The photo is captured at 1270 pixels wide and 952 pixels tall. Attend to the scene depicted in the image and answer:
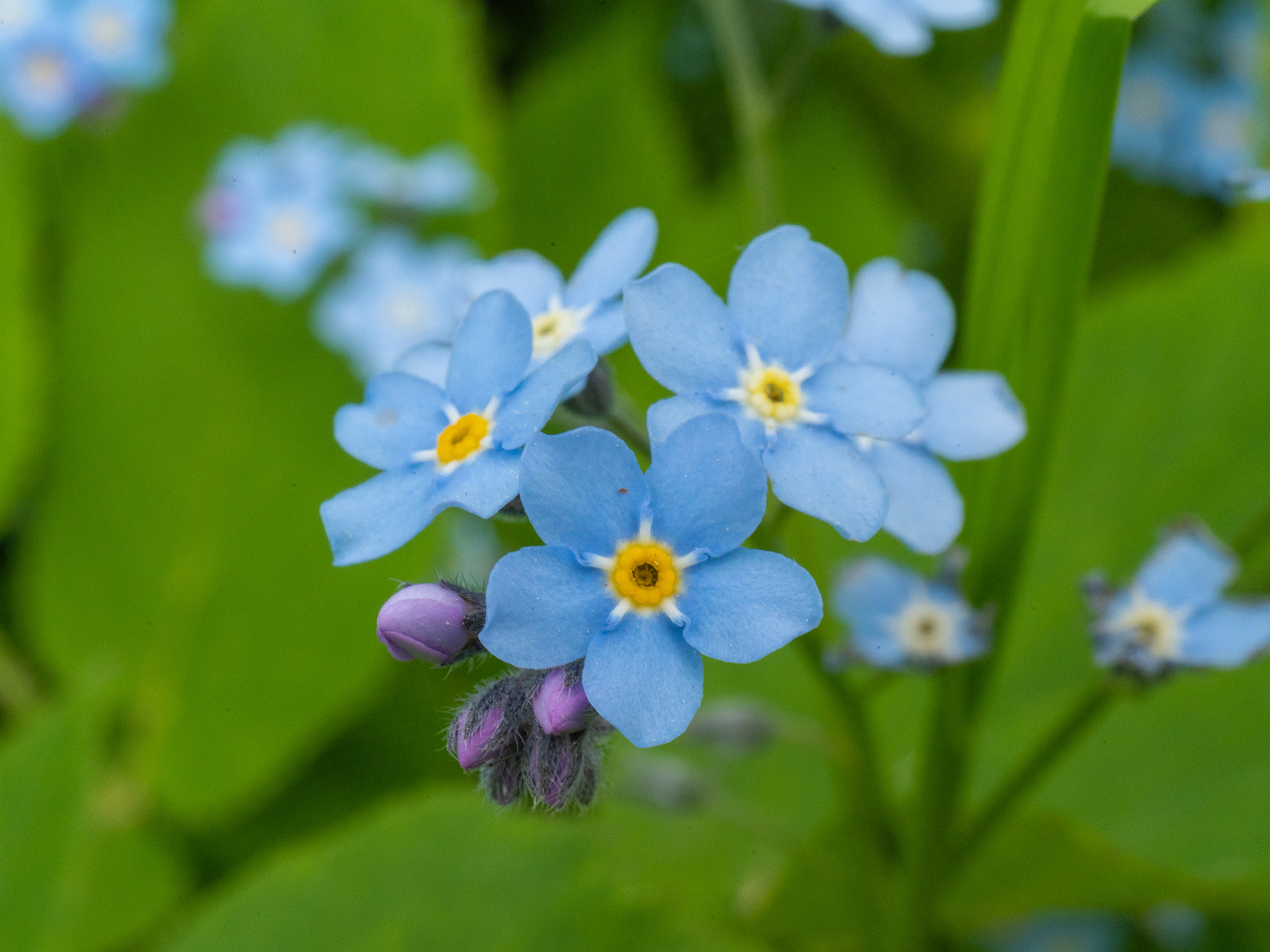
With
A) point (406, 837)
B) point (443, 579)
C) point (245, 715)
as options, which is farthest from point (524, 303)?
point (245, 715)

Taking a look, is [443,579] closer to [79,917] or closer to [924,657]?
[924,657]

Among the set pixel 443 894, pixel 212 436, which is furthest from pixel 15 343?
pixel 443 894

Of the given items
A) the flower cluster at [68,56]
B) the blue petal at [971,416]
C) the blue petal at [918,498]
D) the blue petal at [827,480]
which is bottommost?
the flower cluster at [68,56]

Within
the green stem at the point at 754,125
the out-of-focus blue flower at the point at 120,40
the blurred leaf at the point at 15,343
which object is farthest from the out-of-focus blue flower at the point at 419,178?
the green stem at the point at 754,125

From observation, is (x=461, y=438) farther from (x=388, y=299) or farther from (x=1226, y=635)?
(x=388, y=299)

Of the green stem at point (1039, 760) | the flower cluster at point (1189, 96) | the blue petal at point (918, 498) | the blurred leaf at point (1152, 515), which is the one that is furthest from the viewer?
the flower cluster at point (1189, 96)

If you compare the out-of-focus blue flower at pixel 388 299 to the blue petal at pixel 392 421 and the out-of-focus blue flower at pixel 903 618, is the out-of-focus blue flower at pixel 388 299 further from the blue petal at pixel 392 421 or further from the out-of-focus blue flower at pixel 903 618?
the blue petal at pixel 392 421
